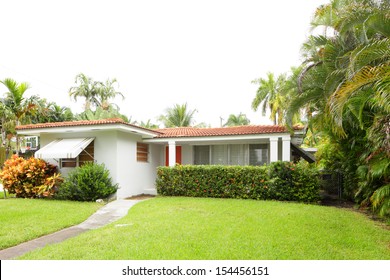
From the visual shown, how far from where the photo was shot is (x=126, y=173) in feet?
61.1

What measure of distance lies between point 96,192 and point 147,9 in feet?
33.0

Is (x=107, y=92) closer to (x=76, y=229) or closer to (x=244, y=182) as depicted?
(x=244, y=182)

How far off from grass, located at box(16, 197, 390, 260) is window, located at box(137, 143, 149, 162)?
8364 millimetres

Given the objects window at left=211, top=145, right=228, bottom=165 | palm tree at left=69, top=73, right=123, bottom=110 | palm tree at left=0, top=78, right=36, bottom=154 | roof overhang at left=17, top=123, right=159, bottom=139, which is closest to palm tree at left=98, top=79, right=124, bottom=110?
palm tree at left=69, top=73, right=123, bottom=110

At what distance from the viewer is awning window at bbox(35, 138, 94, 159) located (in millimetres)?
16516

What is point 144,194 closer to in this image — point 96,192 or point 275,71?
point 96,192

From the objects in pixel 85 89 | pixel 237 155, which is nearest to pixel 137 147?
pixel 237 155

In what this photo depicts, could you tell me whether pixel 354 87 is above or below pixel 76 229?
above

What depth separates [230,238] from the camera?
805 cm

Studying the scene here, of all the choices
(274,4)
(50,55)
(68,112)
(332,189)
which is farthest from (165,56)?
(68,112)

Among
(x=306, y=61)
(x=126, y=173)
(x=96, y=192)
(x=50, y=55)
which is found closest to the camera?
(x=306, y=61)

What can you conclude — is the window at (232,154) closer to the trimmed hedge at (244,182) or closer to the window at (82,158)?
the trimmed hedge at (244,182)

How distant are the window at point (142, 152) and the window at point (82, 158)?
318 cm

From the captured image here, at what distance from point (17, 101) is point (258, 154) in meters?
21.4
